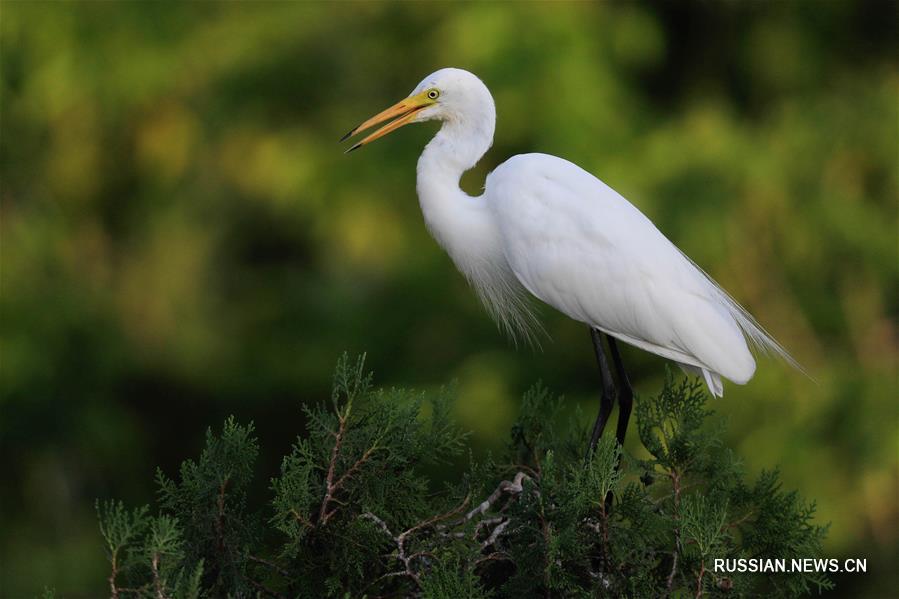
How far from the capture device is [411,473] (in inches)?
78.9

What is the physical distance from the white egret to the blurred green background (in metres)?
2.06

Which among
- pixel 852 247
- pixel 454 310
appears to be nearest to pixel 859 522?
pixel 852 247

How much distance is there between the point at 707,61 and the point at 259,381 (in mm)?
2825

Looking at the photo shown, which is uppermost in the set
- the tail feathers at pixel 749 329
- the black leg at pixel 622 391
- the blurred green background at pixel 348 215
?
the blurred green background at pixel 348 215

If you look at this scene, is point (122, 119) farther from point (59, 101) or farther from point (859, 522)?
point (859, 522)

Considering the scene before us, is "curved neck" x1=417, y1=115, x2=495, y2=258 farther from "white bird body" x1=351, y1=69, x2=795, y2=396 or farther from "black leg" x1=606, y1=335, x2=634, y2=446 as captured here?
"black leg" x1=606, y1=335, x2=634, y2=446

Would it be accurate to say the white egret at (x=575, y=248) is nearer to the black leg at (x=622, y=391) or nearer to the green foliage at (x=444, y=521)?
the black leg at (x=622, y=391)

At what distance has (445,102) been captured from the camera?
267cm

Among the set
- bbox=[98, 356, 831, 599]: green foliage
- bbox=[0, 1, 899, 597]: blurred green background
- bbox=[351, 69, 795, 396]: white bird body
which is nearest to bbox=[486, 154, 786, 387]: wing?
bbox=[351, 69, 795, 396]: white bird body

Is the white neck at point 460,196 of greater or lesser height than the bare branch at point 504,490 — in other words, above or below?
above

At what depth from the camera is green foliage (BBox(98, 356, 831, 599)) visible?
1816mm

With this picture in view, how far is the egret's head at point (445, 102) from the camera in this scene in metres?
2.65

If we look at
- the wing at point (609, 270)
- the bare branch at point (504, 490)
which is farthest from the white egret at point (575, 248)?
the bare branch at point (504, 490)

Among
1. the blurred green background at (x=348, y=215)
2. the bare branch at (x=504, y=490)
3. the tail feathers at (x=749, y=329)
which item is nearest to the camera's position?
the bare branch at (x=504, y=490)
